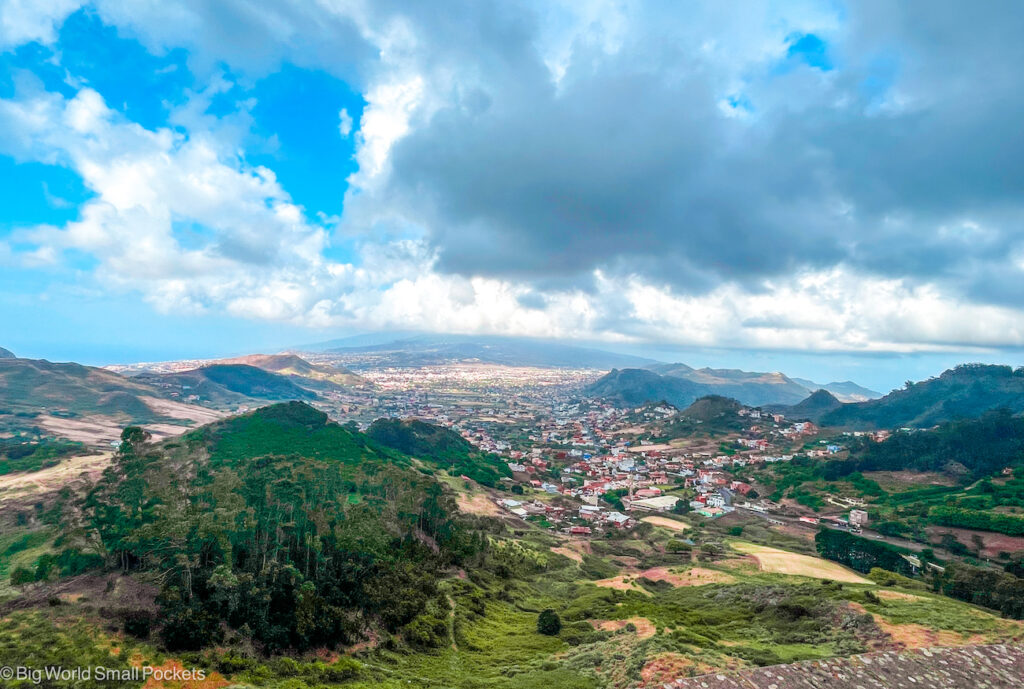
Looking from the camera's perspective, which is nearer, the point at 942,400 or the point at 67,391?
the point at 67,391

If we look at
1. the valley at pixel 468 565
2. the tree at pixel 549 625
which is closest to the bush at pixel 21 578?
the valley at pixel 468 565

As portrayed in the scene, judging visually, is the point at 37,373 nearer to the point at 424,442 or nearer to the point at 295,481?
the point at 424,442

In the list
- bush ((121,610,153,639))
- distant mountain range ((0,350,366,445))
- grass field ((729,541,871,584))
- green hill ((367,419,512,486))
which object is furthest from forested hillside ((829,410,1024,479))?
distant mountain range ((0,350,366,445))

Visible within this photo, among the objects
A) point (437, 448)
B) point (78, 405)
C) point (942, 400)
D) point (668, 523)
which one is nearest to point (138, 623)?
point (668, 523)

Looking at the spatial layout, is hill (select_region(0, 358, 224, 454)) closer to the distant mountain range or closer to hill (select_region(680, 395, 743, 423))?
the distant mountain range

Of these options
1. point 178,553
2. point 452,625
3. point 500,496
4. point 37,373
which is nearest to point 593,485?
point 500,496

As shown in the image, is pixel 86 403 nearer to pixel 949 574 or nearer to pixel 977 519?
pixel 949 574
